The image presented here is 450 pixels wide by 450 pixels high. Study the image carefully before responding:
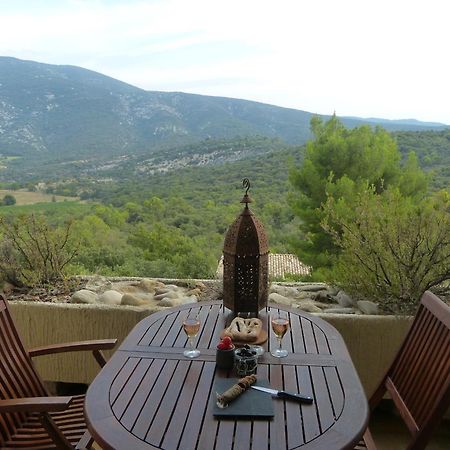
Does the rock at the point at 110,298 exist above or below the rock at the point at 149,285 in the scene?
above

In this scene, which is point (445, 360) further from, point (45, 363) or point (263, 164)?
point (263, 164)

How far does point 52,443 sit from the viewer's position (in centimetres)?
193

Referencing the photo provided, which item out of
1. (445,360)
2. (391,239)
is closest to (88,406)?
(445,360)

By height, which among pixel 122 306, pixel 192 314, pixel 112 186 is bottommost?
pixel 112 186

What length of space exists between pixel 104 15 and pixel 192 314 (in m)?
7.22

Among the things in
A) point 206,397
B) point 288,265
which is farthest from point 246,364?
point 288,265

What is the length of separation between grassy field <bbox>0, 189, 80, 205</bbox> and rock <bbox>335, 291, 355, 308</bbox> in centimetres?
1064

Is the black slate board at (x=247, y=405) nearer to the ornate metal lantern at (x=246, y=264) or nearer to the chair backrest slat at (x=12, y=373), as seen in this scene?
the ornate metal lantern at (x=246, y=264)

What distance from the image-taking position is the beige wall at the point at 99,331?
9.48ft

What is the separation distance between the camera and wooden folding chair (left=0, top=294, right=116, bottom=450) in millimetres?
1771

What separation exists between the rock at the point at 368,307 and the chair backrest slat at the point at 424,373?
88 centimetres

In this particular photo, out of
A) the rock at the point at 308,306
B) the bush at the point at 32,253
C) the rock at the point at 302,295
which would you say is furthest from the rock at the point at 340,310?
the bush at the point at 32,253

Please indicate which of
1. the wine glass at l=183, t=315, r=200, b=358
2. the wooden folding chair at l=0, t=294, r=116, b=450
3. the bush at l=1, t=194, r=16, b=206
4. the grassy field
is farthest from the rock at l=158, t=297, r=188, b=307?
the grassy field

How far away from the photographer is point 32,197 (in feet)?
45.2
